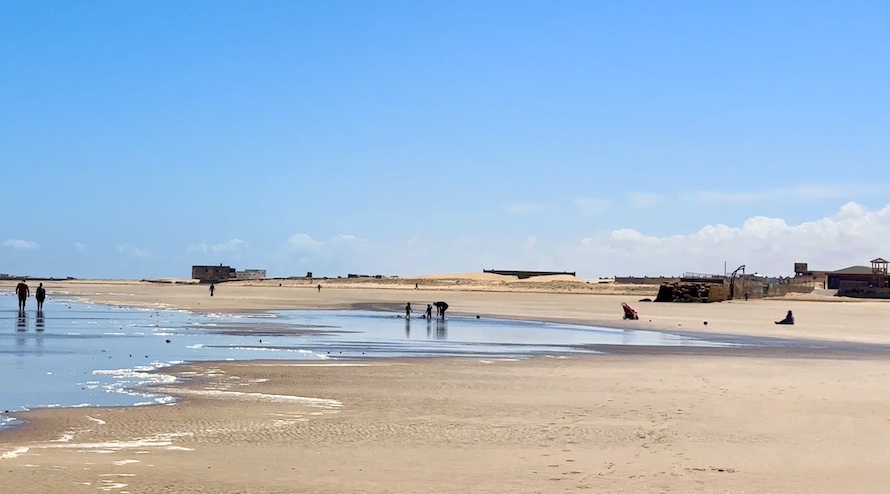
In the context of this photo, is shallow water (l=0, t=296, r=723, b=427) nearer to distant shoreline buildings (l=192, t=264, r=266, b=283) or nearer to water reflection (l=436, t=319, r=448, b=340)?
water reflection (l=436, t=319, r=448, b=340)

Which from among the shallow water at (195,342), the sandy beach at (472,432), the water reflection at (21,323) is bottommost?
the sandy beach at (472,432)

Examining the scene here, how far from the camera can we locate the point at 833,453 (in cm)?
1152

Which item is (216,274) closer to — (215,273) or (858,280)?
(215,273)

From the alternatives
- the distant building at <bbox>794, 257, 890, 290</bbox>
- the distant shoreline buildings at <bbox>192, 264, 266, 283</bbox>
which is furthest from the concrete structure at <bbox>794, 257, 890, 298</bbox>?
the distant shoreline buildings at <bbox>192, 264, 266, 283</bbox>

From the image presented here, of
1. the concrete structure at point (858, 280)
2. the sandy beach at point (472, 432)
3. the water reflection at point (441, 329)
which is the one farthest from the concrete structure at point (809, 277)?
the sandy beach at point (472, 432)

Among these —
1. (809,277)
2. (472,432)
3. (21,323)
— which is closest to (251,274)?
(809,277)

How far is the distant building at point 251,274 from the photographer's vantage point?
164 metres

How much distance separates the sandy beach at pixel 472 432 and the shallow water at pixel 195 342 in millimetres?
1607

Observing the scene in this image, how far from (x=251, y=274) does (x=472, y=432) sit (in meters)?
160

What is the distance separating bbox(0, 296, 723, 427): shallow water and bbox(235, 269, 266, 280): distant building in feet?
384

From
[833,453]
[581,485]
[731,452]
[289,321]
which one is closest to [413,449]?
[581,485]

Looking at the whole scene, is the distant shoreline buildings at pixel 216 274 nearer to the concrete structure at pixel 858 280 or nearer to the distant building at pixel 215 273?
the distant building at pixel 215 273

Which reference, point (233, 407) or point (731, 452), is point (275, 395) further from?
point (731, 452)

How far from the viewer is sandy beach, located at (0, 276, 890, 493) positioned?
988 cm
